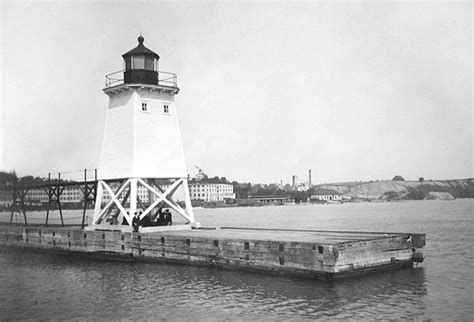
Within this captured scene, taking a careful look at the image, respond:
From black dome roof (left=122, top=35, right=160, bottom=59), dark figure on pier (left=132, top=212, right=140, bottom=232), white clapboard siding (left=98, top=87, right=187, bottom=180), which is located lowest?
dark figure on pier (left=132, top=212, right=140, bottom=232)

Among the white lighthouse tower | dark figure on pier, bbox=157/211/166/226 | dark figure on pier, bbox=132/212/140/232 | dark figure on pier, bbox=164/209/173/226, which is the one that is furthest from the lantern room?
dark figure on pier, bbox=132/212/140/232

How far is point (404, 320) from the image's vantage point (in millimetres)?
17297

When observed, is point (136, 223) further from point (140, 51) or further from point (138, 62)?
point (140, 51)

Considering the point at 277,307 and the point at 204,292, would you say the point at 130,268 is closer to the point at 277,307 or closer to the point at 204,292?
the point at 204,292

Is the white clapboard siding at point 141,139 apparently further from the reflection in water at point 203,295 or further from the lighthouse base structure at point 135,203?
the reflection in water at point 203,295

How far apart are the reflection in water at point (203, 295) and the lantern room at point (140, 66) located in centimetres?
1245

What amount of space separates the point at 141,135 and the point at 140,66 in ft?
15.0

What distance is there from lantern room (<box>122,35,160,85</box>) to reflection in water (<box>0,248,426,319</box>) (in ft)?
40.9

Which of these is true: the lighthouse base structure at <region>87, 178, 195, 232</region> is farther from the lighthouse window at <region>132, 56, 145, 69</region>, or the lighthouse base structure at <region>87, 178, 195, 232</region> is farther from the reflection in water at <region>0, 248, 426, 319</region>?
the lighthouse window at <region>132, 56, 145, 69</region>

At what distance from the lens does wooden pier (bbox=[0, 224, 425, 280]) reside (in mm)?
22031

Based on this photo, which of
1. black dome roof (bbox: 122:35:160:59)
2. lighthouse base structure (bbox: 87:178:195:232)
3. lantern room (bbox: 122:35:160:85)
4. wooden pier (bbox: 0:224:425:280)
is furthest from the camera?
black dome roof (bbox: 122:35:160:59)

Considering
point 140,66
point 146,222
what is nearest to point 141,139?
point 140,66

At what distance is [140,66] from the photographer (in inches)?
1347

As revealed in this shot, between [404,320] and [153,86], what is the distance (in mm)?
Result: 21997
